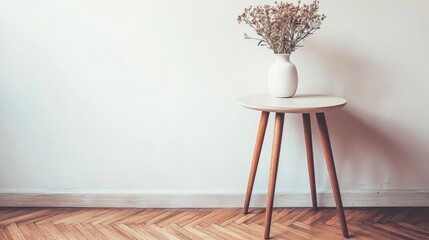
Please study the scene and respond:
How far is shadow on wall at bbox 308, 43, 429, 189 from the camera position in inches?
74.5

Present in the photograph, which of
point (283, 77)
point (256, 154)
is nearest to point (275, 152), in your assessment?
point (256, 154)

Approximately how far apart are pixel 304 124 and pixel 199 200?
2.09 ft

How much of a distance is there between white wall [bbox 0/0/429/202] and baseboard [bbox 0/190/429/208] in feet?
0.11

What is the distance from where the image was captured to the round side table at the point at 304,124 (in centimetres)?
153

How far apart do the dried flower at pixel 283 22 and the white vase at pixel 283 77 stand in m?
0.05

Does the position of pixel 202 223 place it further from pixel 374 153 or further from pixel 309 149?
pixel 374 153

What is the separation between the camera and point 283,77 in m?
1.69

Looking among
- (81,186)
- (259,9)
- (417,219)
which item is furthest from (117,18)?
(417,219)

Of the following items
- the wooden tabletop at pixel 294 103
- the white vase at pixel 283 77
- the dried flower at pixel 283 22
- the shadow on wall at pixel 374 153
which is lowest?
the shadow on wall at pixel 374 153

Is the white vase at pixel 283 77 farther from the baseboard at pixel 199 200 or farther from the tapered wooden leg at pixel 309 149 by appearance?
the baseboard at pixel 199 200

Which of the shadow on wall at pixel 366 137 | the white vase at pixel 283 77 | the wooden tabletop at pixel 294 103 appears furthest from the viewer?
the shadow on wall at pixel 366 137

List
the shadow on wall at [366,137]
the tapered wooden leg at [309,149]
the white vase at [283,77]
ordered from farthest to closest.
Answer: the shadow on wall at [366,137]
the tapered wooden leg at [309,149]
the white vase at [283,77]

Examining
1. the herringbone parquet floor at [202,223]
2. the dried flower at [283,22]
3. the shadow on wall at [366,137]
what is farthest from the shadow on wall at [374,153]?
the dried flower at [283,22]

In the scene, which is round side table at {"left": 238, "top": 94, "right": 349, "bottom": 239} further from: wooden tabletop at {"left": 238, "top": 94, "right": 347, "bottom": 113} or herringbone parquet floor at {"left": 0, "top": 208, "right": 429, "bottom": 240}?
herringbone parquet floor at {"left": 0, "top": 208, "right": 429, "bottom": 240}
